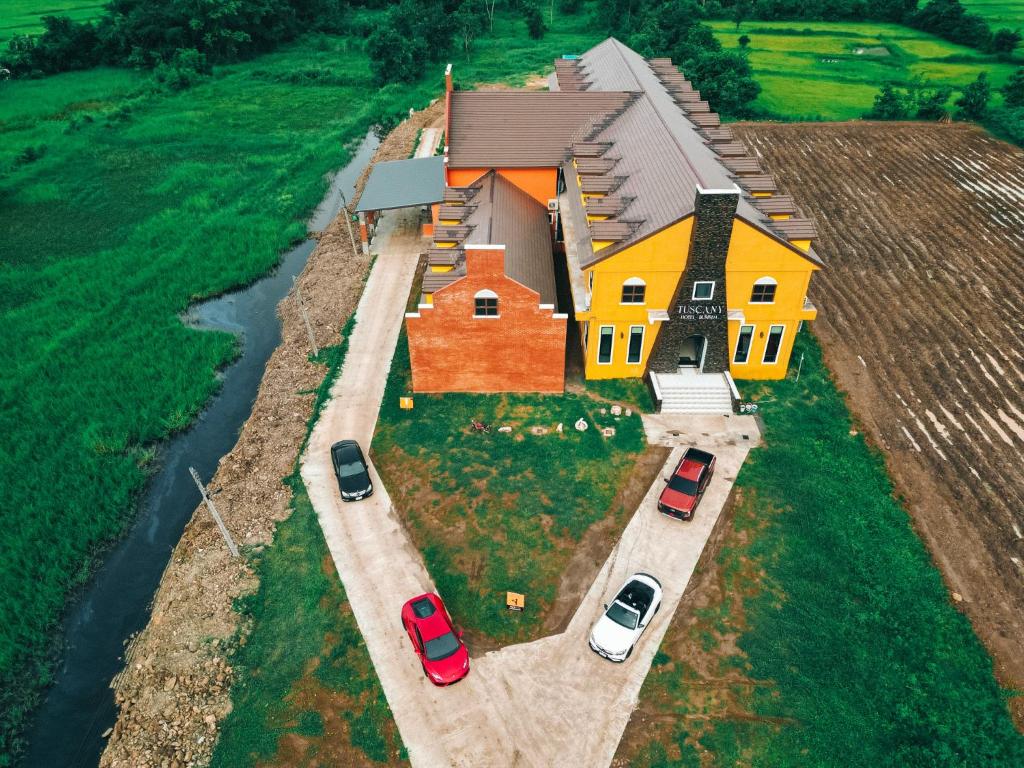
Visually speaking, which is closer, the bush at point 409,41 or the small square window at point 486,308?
the small square window at point 486,308

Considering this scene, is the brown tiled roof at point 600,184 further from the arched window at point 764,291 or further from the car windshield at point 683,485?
the car windshield at point 683,485

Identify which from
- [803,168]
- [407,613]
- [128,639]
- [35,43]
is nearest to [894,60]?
[803,168]

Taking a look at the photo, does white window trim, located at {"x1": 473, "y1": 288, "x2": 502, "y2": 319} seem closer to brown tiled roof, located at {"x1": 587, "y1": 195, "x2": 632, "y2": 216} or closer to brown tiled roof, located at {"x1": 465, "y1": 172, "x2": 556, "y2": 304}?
brown tiled roof, located at {"x1": 465, "y1": 172, "x2": 556, "y2": 304}

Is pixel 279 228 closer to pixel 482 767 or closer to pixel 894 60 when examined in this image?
pixel 482 767

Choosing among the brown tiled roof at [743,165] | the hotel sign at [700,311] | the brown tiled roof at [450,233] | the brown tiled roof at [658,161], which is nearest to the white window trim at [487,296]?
the brown tiled roof at [658,161]

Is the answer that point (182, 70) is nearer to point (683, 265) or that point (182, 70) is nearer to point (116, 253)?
point (116, 253)

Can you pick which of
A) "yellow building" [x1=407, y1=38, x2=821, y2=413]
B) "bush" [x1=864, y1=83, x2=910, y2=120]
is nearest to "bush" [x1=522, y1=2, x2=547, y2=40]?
"bush" [x1=864, y1=83, x2=910, y2=120]

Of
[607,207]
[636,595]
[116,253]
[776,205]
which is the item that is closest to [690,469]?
[636,595]
